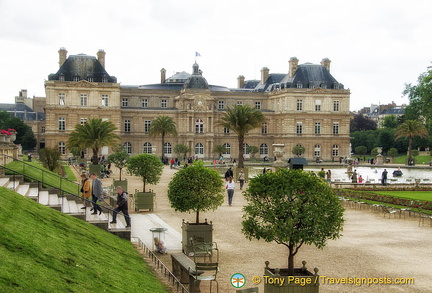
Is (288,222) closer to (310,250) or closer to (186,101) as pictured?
(310,250)

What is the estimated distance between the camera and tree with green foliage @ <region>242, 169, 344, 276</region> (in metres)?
12.2

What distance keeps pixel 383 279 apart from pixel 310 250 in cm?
395

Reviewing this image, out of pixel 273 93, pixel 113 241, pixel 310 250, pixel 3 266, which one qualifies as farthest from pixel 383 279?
pixel 273 93

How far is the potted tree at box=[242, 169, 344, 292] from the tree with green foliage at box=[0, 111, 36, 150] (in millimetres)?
85469

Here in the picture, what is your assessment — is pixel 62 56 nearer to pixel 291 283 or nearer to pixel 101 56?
pixel 101 56

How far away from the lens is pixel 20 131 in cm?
9575

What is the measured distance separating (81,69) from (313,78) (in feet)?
112

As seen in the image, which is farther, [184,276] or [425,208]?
[425,208]

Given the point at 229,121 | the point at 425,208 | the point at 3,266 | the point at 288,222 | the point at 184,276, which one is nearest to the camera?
the point at 3,266

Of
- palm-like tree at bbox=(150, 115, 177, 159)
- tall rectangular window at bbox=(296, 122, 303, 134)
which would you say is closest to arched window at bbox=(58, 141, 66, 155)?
palm-like tree at bbox=(150, 115, 177, 159)

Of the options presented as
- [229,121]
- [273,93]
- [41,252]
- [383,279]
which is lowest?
[383,279]

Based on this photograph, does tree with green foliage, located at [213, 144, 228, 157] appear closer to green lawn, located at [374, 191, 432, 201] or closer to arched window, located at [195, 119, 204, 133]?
arched window, located at [195, 119, 204, 133]

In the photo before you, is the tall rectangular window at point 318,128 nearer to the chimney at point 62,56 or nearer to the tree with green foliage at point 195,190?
the chimney at point 62,56

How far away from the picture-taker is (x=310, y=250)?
1811 cm
